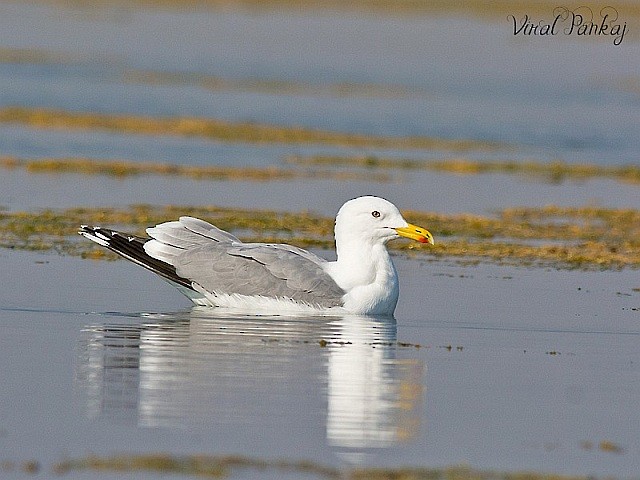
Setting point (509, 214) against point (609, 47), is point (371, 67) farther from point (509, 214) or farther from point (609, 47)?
point (509, 214)

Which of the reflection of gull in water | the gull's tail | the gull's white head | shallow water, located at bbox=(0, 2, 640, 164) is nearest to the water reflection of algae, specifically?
the reflection of gull in water

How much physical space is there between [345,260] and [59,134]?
635 inches

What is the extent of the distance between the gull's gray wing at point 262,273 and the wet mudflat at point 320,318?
0.32 metres

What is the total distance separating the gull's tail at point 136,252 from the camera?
46.0 ft

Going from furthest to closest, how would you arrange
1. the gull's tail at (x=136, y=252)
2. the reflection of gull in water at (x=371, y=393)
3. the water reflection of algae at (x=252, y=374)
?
the gull's tail at (x=136, y=252)
the water reflection of algae at (x=252, y=374)
the reflection of gull in water at (x=371, y=393)

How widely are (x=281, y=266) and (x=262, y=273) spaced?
0.18m

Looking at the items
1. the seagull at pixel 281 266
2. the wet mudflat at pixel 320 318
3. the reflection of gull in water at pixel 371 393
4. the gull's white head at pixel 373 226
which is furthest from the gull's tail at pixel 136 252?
the reflection of gull in water at pixel 371 393

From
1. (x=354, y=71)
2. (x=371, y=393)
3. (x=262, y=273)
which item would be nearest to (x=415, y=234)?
(x=262, y=273)

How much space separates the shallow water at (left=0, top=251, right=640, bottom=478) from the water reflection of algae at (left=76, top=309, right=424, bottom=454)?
0.06 ft

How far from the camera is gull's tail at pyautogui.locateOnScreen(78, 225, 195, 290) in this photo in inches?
552

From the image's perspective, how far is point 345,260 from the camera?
46.1 feet

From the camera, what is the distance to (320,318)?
1355 centimetres

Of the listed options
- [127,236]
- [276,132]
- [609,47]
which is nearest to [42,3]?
[609,47]

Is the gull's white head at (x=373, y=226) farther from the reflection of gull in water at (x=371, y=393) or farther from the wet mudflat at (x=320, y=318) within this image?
the reflection of gull in water at (x=371, y=393)
